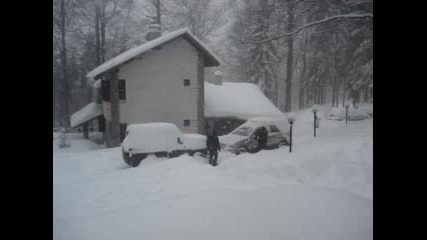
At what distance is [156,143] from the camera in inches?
363

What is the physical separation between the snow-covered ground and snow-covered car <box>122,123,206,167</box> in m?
0.30

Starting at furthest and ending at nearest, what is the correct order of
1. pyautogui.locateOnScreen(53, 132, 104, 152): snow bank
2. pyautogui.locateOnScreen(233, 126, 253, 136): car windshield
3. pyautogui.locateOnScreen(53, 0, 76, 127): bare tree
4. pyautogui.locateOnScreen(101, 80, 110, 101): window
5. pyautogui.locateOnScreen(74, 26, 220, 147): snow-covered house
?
pyautogui.locateOnScreen(53, 132, 104, 152): snow bank → pyautogui.locateOnScreen(101, 80, 110, 101): window → pyautogui.locateOnScreen(233, 126, 253, 136): car windshield → pyautogui.locateOnScreen(53, 0, 76, 127): bare tree → pyautogui.locateOnScreen(74, 26, 220, 147): snow-covered house

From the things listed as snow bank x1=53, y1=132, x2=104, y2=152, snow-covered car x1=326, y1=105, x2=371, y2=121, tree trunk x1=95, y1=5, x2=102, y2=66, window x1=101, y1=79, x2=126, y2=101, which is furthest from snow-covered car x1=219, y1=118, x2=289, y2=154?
tree trunk x1=95, y1=5, x2=102, y2=66

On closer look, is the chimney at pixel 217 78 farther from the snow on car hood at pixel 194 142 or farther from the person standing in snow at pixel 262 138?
the snow on car hood at pixel 194 142

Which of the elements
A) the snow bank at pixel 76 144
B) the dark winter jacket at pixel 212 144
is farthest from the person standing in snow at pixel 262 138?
the snow bank at pixel 76 144

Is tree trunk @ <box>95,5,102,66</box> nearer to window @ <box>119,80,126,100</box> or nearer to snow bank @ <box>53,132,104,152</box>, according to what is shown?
window @ <box>119,80,126,100</box>

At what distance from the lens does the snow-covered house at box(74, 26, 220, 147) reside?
10.3 meters

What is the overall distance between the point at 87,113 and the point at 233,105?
20.3ft

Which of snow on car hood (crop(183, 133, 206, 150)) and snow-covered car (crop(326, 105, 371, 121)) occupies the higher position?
snow-covered car (crop(326, 105, 371, 121))

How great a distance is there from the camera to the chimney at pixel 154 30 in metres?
10.7

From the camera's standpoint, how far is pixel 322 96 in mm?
16859

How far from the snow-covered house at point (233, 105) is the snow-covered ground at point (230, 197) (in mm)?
3618

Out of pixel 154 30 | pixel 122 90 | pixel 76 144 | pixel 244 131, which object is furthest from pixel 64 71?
pixel 244 131
